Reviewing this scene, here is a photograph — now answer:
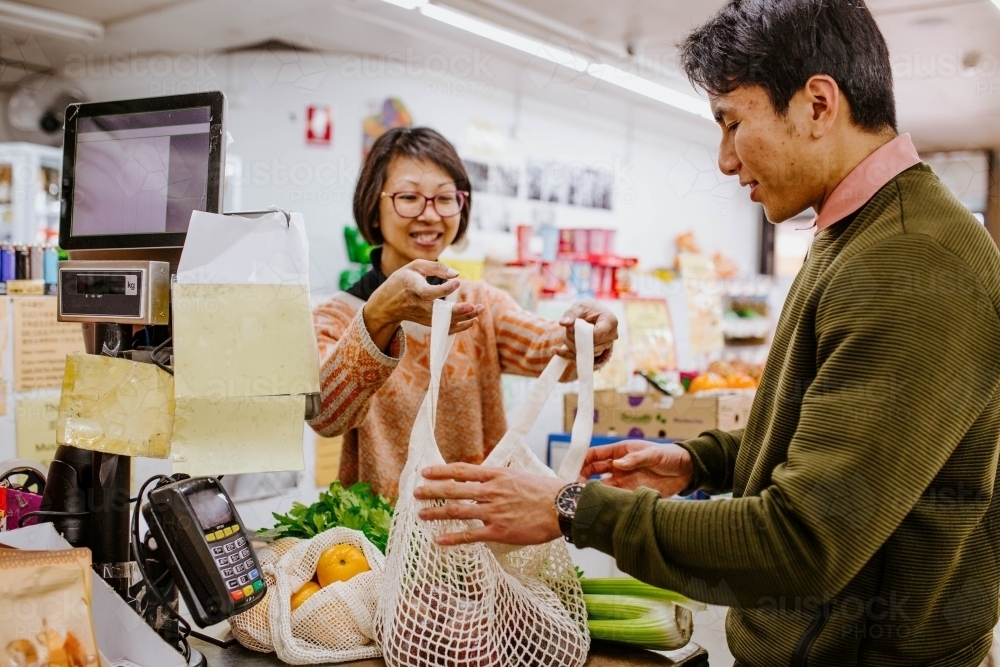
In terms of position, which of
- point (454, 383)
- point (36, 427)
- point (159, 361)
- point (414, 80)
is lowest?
point (36, 427)

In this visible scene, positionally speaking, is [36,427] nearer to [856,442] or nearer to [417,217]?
[417,217]

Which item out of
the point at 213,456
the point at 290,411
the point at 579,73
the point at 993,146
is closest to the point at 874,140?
the point at 290,411

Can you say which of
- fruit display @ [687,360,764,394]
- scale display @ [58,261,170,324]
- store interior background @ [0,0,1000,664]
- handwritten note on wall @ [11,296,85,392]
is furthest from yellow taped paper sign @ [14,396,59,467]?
fruit display @ [687,360,764,394]

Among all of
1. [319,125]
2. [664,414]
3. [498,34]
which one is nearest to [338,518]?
[664,414]

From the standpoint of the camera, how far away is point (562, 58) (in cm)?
452

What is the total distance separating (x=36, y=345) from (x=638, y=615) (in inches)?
93.8

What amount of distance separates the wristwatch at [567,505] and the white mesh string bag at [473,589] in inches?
6.2

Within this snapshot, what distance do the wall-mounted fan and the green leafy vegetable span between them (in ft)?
13.8

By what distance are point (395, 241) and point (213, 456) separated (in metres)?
0.86

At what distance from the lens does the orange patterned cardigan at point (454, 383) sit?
5.76 feet

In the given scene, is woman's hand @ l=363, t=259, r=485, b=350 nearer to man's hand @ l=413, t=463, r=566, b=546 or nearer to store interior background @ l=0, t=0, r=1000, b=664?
man's hand @ l=413, t=463, r=566, b=546

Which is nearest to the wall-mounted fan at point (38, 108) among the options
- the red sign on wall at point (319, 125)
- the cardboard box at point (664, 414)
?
the red sign on wall at point (319, 125)

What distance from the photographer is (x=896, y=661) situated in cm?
95

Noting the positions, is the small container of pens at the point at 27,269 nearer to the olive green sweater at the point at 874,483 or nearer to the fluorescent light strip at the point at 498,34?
the fluorescent light strip at the point at 498,34
